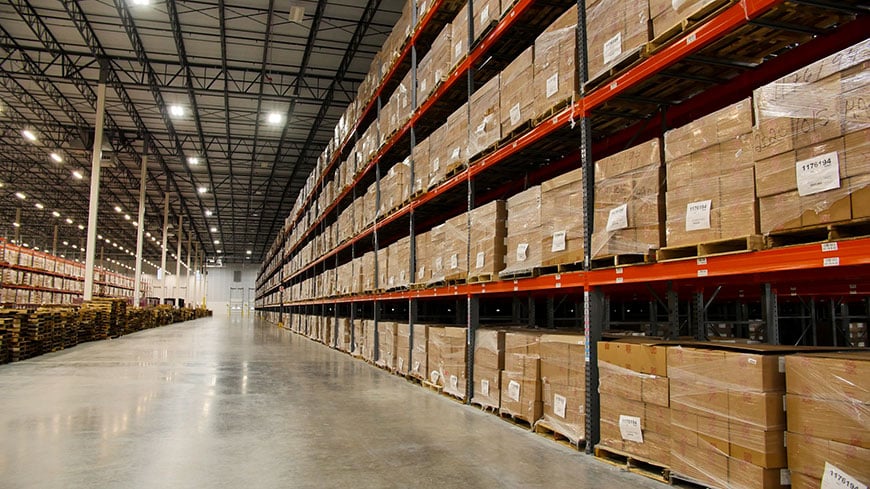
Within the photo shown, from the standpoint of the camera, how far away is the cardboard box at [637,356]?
11.1ft

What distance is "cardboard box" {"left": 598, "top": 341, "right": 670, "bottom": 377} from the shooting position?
11.1ft

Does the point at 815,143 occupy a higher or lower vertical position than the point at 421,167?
lower

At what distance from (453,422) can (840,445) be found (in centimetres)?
337

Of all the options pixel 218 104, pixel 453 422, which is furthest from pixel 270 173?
pixel 453 422

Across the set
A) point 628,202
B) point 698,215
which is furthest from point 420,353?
point 698,215

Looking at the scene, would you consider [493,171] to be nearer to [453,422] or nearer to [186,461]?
[453,422]

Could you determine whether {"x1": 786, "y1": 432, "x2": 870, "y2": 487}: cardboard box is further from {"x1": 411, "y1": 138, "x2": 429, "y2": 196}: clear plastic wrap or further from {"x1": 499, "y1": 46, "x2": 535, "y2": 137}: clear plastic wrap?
{"x1": 411, "y1": 138, "x2": 429, "y2": 196}: clear plastic wrap

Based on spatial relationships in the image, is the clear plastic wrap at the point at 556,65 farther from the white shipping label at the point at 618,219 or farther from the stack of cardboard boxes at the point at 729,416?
the stack of cardboard boxes at the point at 729,416

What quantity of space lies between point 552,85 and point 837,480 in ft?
11.3

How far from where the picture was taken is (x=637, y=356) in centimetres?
360

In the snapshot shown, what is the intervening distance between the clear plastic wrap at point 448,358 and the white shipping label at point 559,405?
1812 mm

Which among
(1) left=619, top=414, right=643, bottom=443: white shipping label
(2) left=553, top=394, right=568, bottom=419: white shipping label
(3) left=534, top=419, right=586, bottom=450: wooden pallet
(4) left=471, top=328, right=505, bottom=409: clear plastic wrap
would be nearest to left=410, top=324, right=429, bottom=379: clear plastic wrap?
(4) left=471, top=328, right=505, bottom=409: clear plastic wrap

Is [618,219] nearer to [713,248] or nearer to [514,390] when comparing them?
[713,248]

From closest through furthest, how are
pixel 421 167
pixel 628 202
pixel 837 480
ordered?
pixel 837 480, pixel 628 202, pixel 421 167
